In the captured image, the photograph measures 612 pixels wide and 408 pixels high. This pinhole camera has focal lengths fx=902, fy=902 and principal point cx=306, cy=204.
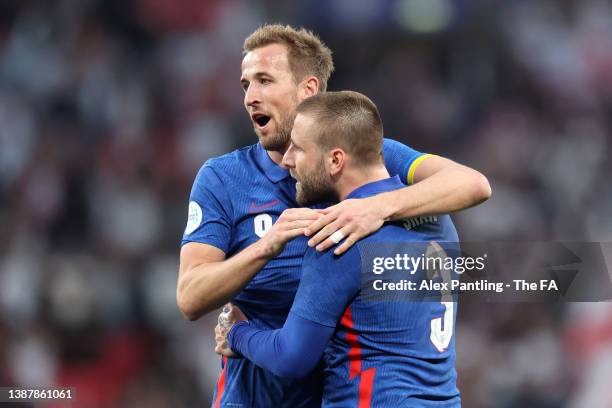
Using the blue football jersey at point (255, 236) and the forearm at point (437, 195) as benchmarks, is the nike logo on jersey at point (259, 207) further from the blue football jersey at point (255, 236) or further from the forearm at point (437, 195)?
the forearm at point (437, 195)

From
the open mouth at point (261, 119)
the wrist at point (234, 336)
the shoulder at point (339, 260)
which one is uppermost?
the open mouth at point (261, 119)

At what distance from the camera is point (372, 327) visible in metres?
2.74

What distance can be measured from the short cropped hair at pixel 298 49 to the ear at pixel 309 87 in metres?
0.02

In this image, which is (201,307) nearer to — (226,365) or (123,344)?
(226,365)

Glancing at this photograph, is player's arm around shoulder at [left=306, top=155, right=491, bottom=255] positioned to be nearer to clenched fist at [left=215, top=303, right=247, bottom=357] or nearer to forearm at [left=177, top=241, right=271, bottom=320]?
forearm at [left=177, top=241, right=271, bottom=320]

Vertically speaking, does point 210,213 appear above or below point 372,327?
above

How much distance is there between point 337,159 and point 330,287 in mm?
447

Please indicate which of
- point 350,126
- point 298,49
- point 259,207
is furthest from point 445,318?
point 298,49

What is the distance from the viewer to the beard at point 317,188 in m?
2.94

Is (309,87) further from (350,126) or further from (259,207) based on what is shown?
(350,126)

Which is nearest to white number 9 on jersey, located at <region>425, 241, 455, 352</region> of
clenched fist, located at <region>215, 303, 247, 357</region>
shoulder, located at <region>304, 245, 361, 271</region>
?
shoulder, located at <region>304, 245, 361, 271</region>

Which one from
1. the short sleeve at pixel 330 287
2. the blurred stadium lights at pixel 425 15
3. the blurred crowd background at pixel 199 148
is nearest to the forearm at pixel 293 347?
the short sleeve at pixel 330 287

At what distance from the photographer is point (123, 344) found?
695 centimetres

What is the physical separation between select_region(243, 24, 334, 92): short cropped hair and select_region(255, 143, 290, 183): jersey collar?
347 mm
